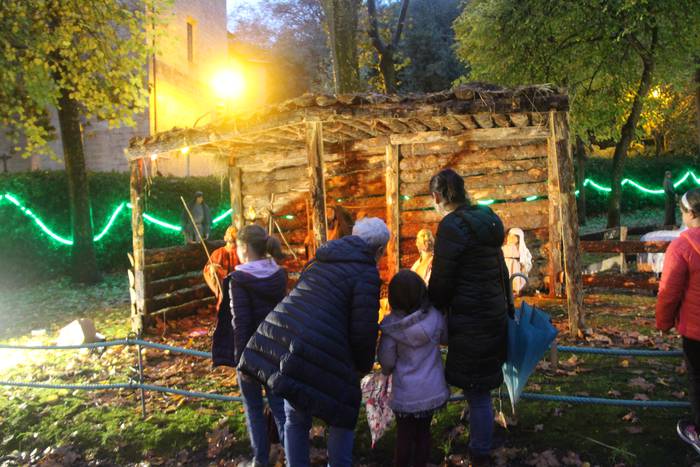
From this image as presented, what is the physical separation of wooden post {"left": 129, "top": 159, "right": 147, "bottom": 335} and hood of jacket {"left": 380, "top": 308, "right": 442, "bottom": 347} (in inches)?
295

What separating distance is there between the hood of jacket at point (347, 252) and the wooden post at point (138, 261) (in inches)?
298

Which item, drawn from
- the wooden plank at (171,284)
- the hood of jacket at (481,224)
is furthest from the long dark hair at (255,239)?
the wooden plank at (171,284)

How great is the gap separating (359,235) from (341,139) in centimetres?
827

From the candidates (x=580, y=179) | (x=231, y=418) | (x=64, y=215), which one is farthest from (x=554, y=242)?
(x=580, y=179)

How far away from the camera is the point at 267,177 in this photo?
12750 mm

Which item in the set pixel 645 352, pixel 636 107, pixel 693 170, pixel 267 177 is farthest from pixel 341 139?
pixel 693 170

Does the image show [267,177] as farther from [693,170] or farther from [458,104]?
[693,170]

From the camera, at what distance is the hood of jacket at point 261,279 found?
4242 millimetres

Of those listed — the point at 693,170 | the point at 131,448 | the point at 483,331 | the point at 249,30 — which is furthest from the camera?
the point at 249,30

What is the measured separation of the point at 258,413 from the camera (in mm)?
4383

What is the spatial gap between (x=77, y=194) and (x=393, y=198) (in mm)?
9164

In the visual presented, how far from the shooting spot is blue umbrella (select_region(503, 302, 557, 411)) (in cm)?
375

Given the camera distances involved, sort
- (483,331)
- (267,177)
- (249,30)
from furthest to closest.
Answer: (249,30)
(267,177)
(483,331)

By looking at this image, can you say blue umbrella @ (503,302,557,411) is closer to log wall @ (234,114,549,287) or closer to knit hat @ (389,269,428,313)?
knit hat @ (389,269,428,313)
